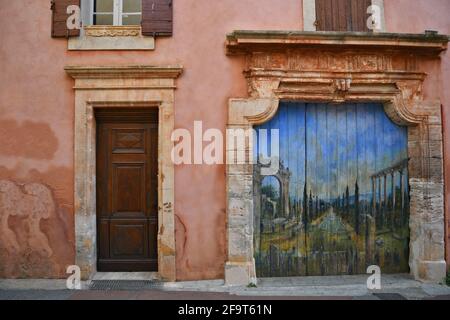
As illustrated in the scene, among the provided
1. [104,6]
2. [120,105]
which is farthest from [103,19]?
[120,105]

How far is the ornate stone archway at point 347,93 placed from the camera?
18.0ft

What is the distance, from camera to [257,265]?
5766mm

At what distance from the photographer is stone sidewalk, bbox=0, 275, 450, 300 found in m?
5.04

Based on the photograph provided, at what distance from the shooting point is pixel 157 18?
5.59 meters

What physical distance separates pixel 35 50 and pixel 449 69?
573 centimetres

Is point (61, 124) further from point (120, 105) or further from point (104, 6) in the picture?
point (104, 6)

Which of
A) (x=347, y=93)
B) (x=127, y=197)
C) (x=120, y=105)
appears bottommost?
(x=127, y=197)

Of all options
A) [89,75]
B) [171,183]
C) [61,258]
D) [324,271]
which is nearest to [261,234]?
[324,271]

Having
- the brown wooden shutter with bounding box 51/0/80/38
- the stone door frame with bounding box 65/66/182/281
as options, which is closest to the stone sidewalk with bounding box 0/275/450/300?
the stone door frame with bounding box 65/66/182/281

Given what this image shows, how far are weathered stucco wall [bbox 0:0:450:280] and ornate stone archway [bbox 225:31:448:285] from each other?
0.70 ft

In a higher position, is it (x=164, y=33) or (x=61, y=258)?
(x=164, y=33)

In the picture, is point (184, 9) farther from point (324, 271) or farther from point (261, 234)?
point (324, 271)

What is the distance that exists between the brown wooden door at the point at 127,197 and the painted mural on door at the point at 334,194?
1.50 metres

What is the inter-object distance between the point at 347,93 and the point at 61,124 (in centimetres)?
391
